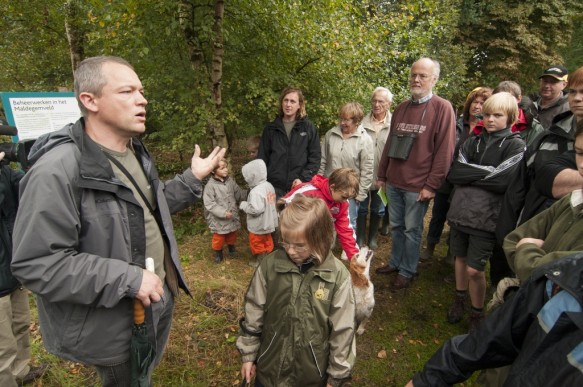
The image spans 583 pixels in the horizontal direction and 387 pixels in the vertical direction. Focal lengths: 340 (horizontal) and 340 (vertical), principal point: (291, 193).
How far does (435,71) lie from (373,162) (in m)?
1.49

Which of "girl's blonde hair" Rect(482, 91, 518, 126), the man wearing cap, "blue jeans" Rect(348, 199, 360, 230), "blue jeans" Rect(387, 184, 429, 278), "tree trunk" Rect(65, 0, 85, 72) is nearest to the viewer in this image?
"girl's blonde hair" Rect(482, 91, 518, 126)

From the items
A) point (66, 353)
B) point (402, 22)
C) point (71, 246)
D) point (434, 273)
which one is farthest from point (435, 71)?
point (66, 353)

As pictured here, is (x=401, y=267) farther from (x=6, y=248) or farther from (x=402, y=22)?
(x=402, y=22)

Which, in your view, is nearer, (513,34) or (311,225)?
(311,225)

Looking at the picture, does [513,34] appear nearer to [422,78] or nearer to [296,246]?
[422,78]

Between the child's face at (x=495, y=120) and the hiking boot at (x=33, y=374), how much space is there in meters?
4.64

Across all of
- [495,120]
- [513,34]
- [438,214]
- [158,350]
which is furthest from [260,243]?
[513,34]

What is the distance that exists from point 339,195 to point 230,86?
12.7ft

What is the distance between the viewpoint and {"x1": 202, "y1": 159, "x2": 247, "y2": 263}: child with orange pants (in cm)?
505

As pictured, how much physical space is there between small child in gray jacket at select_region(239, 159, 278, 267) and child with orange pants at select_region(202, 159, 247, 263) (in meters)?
0.42

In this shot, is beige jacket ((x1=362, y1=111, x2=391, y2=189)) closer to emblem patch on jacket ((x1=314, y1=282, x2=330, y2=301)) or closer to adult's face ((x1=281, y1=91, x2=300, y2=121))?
adult's face ((x1=281, y1=91, x2=300, y2=121))

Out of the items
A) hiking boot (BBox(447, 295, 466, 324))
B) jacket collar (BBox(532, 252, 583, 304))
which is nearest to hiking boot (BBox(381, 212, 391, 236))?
hiking boot (BBox(447, 295, 466, 324))

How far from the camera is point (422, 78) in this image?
369 centimetres

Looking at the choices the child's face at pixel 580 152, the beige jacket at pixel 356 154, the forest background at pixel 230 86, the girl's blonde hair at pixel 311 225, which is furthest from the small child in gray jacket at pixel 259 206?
the child's face at pixel 580 152
